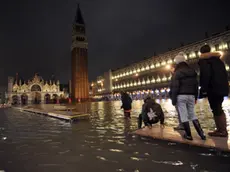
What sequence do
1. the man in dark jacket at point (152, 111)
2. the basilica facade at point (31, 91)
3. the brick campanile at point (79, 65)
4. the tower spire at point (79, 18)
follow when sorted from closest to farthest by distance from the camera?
1. the man in dark jacket at point (152, 111)
2. the brick campanile at point (79, 65)
3. the basilica facade at point (31, 91)
4. the tower spire at point (79, 18)

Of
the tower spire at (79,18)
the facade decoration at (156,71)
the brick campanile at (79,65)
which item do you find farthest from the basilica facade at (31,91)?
the tower spire at (79,18)

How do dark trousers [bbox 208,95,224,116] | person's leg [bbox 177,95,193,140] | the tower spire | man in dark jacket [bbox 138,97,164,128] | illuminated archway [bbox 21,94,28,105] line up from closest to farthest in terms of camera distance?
person's leg [bbox 177,95,193,140]
dark trousers [bbox 208,95,224,116]
man in dark jacket [bbox 138,97,164,128]
illuminated archway [bbox 21,94,28,105]
the tower spire

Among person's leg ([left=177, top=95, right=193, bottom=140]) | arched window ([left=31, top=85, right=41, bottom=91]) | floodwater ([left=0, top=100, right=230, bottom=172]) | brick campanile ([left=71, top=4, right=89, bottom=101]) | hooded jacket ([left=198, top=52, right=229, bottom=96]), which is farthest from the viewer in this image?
arched window ([left=31, top=85, right=41, bottom=91])

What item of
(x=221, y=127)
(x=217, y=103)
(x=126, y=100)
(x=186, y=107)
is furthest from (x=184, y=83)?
(x=126, y=100)

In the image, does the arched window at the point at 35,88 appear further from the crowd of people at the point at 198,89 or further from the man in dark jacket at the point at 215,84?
the man in dark jacket at the point at 215,84

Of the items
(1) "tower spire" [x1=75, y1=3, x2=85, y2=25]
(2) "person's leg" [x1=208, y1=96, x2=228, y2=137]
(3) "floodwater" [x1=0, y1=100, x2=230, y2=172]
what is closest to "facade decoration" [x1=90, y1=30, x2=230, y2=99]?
(2) "person's leg" [x1=208, y1=96, x2=228, y2=137]

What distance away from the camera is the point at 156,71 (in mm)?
51156

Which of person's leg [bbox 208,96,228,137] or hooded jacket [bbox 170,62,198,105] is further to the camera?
person's leg [bbox 208,96,228,137]

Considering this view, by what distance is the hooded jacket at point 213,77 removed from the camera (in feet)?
12.6

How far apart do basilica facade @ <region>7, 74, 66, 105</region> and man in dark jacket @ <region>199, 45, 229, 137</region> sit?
73970 millimetres

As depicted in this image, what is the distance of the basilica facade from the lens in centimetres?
7336

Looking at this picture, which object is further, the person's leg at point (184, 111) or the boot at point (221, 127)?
the boot at point (221, 127)

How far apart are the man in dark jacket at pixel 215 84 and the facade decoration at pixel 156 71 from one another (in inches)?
1152

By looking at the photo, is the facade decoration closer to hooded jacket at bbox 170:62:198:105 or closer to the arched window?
hooded jacket at bbox 170:62:198:105
